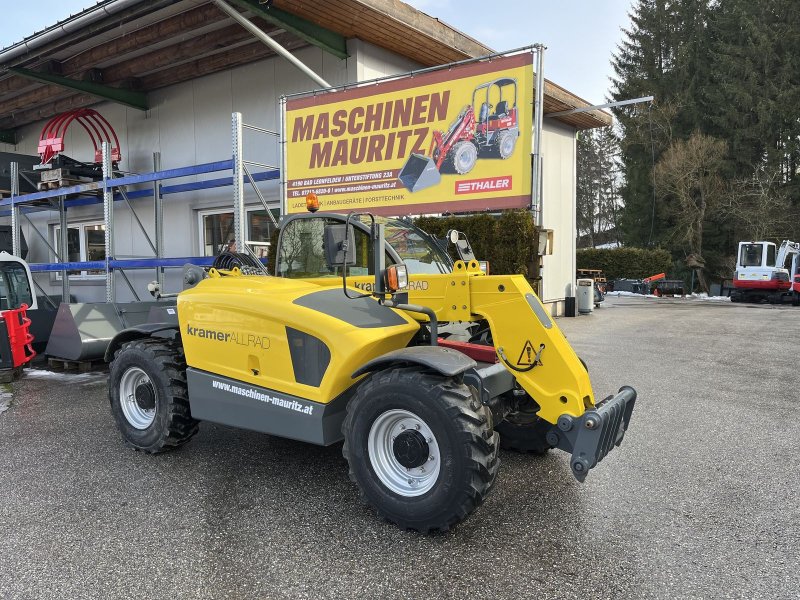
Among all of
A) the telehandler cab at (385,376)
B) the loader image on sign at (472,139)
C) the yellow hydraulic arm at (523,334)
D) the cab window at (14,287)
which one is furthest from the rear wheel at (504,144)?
the cab window at (14,287)

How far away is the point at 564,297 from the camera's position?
15.4 m

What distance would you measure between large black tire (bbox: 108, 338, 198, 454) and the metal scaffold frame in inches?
154

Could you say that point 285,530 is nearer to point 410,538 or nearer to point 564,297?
point 410,538

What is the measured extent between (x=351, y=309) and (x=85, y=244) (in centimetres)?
1286

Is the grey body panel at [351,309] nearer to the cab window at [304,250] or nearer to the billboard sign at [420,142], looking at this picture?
the cab window at [304,250]

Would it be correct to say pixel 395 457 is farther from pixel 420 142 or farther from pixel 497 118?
pixel 420 142

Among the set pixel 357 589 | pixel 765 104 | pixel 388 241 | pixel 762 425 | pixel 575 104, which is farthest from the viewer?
pixel 765 104

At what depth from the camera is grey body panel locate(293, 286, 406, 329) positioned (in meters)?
3.55

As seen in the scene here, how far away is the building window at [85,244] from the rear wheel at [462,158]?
30.8 ft

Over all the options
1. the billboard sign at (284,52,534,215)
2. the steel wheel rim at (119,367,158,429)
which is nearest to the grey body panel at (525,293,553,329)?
the steel wheel rim at (119,367,158,429)

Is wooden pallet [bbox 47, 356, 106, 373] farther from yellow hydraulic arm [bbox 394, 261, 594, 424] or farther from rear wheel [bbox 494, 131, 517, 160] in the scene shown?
yellow hydraulic arm [bbox 394, 261, 594, 424]

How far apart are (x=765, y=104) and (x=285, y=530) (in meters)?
34.2

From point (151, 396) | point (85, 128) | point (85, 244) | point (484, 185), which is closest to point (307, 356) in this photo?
point (151, 396)

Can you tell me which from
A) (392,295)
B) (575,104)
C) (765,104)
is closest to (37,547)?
(392,295)
